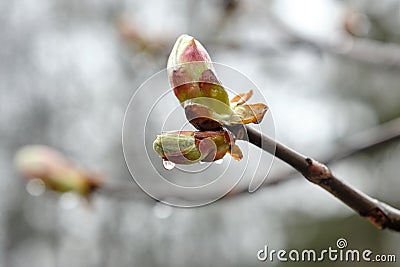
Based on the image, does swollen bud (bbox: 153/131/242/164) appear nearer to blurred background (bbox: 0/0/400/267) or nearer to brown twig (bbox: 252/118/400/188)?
brown twig (bbox: 252/118/400/188)

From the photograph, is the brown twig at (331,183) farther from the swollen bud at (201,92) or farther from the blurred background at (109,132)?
the blurred background at (109,132)

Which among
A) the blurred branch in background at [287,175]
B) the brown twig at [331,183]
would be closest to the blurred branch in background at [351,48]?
the blurred branch in background at [287,175]

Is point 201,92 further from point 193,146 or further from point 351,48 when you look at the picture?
point 351,48

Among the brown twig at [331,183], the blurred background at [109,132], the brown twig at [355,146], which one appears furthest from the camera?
the blurred background at [109,132]

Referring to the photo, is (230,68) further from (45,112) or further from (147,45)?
(45,112)

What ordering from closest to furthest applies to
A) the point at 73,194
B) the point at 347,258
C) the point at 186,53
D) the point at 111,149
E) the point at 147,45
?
the point at 186,53 < the point at 347,258 < the point at 73,194 < the point at 147,45 < the point at 111,149

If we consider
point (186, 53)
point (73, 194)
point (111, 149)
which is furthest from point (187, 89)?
point (111, 149)

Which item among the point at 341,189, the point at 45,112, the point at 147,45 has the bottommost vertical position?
the point at 341,189
